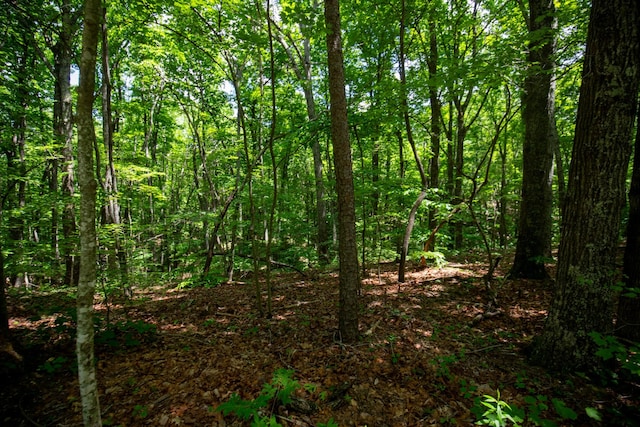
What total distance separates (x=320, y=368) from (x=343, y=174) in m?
2.94

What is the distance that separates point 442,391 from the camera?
3373mm

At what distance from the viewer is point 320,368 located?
12.8ft

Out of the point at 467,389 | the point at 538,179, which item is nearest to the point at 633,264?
the point at 467,389

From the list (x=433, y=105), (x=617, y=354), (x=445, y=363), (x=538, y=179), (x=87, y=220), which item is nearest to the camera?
(x=87, y=220)

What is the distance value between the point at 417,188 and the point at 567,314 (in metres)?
4.35

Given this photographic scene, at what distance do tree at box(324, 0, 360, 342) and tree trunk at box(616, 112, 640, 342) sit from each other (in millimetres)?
3455

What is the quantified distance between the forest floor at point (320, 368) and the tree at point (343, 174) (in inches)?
22.2

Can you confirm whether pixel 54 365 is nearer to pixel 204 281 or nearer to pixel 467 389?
pixel 204 281

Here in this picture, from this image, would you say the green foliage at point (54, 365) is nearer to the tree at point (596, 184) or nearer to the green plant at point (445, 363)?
the green plant at point (445, 363)

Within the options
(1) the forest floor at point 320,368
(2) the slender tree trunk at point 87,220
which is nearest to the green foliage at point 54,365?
(1) the forest floor at point 320,368

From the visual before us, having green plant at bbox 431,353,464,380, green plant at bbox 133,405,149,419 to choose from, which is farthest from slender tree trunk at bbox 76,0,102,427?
green plant at bbox 431,353,464,380

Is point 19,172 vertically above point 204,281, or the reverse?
point 19,172

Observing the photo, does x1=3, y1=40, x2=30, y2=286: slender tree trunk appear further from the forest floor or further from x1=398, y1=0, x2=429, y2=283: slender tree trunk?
x1=398, y1=0, x2=429, y2=283: slender tree trunk

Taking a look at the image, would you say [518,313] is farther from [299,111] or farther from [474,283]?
[299,111]
